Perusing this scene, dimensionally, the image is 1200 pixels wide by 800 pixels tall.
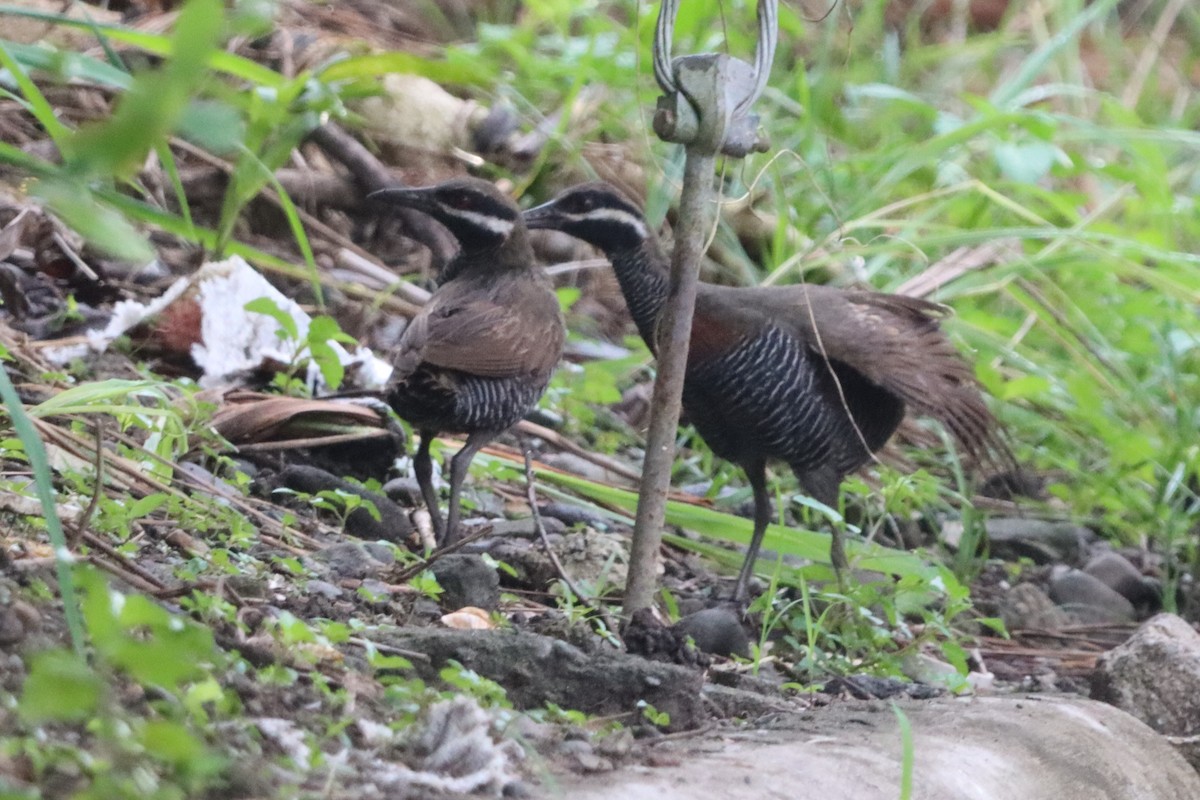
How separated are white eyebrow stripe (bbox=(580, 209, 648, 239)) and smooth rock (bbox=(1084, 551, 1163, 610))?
201 cm

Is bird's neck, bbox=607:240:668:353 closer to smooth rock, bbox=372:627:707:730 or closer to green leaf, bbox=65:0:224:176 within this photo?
smooth rock, bbox=372:627:707:730

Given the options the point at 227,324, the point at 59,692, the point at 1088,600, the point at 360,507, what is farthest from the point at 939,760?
the point at 1088,600

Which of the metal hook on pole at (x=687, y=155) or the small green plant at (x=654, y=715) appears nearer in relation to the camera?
the small green plant at (x=654, y=715)

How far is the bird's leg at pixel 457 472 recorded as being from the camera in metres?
3.47

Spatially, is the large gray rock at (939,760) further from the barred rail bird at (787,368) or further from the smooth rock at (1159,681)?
the barred rail bird at (787,368)

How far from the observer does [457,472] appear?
362 cm

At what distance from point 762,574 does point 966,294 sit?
6.98 feet

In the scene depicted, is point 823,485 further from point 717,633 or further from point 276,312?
point 276,312

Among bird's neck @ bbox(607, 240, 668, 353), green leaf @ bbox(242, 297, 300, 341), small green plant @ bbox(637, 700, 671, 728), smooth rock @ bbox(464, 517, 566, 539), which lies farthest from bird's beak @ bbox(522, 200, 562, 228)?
small green plant @ bbox(637, 700, 671, 728)

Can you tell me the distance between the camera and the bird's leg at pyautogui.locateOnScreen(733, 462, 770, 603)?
12.7ft

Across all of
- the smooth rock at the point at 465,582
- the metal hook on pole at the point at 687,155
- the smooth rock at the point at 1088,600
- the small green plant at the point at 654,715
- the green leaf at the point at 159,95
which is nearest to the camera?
the green leaf at the point at 159,95

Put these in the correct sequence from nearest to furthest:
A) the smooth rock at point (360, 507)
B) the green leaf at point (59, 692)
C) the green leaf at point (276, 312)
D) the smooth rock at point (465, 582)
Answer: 1. the green leaf at point (59, 692)
2. the smooth rock at point (465, 582)
3. the smooth rock at point (360, 507)
4. the green leaf at point (276, 312)

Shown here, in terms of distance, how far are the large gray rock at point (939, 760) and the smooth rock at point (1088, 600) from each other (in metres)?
1.83

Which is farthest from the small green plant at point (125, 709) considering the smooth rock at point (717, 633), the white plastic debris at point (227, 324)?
the white plastic debris at point (227, 324)
